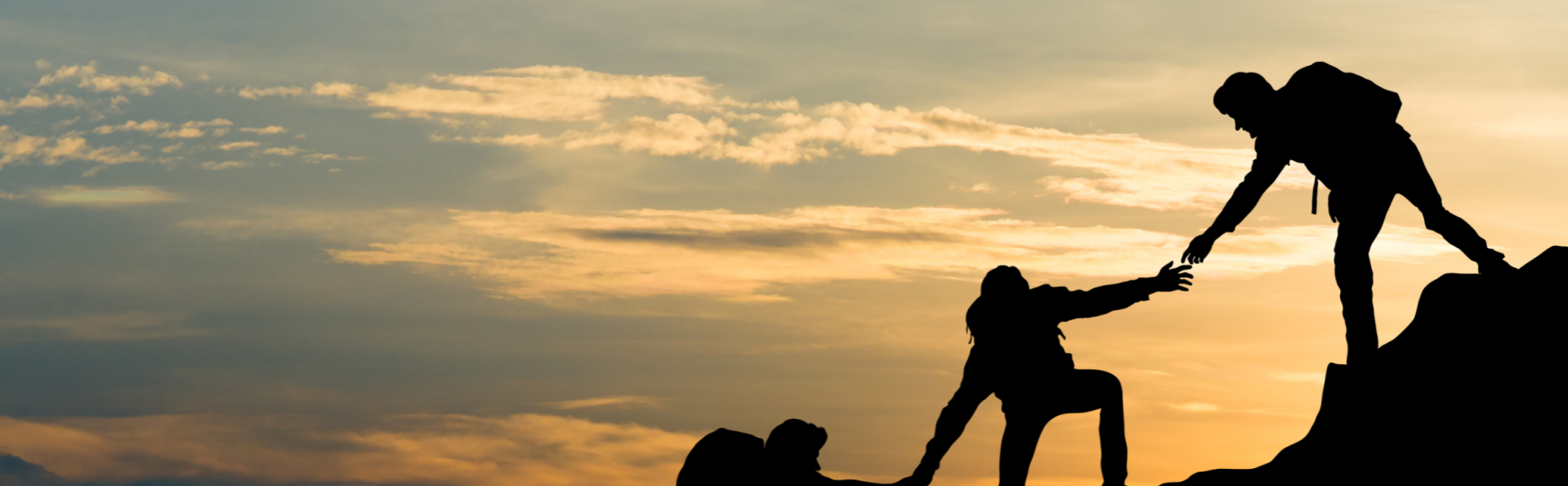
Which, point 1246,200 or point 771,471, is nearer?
point 771,471

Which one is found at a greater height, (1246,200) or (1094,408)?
(1246,200)

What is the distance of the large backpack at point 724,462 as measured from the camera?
575 inches

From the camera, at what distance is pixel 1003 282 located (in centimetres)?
1535

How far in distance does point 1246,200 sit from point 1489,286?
2.50m

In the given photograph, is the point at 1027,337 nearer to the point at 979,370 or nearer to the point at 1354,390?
the point at 979,370

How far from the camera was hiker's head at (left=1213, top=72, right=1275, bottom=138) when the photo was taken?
15.9 metres

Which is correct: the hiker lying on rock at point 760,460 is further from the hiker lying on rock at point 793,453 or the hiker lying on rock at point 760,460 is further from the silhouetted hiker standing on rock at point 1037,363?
the silhouetted hiker standing on rock at point 1037,363

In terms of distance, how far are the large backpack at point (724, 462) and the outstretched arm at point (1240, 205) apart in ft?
16.1

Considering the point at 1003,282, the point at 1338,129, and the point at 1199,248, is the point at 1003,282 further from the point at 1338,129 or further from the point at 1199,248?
the point at 1338,129

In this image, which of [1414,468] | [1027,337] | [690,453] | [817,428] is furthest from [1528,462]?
[690,453]

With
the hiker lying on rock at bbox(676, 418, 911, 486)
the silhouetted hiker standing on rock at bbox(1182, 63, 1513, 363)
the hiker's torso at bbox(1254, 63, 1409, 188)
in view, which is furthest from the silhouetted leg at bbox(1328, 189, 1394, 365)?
the hiker lying on rock at bbox(676, 418, 911, 486)

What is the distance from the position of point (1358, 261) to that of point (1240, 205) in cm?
130

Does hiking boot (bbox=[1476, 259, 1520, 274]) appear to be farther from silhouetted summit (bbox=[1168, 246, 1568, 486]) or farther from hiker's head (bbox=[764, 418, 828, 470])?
hiker's head (bbox=[764, 418, 828, 470])

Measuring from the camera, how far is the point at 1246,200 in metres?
16.0
